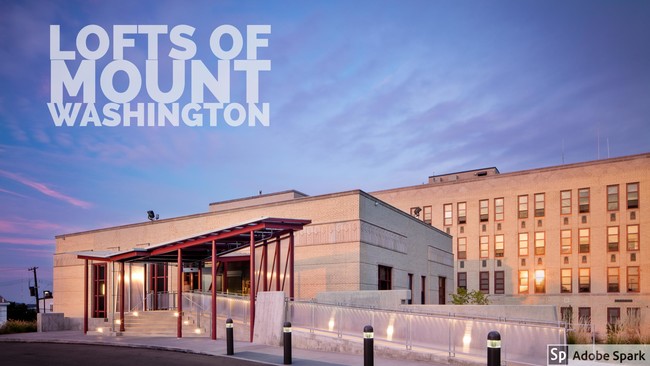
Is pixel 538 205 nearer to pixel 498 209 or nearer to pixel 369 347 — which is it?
pixel 498 209

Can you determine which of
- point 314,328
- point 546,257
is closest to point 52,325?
point 314,328

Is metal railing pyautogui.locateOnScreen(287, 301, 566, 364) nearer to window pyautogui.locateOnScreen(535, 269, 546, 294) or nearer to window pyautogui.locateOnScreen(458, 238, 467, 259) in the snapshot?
window pyautogui.locateOnScreen(535, 269, 546, 294)

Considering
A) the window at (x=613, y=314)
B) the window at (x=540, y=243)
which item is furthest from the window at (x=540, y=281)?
the window at (x=613, y=314)

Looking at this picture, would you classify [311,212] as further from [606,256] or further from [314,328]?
[606,256]

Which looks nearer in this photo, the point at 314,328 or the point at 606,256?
the point at 314,328

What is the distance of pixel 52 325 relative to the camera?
31.6 metres

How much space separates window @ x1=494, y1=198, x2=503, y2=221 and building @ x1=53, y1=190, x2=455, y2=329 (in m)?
14.5

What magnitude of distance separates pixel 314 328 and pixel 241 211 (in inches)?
645

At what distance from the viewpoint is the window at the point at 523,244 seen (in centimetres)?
5697

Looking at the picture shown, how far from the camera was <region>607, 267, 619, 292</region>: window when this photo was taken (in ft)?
170

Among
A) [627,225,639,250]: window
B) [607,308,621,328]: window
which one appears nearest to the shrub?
[607,308,621,328]: window

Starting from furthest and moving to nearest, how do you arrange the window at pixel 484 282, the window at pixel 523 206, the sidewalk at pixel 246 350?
the window at pixel 484 282 < the window at pixel 523 206 < the sidewalk at pixel 246 350

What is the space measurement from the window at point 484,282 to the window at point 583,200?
36.4ft

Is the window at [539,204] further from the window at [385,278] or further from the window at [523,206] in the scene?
the window at [385,278]
